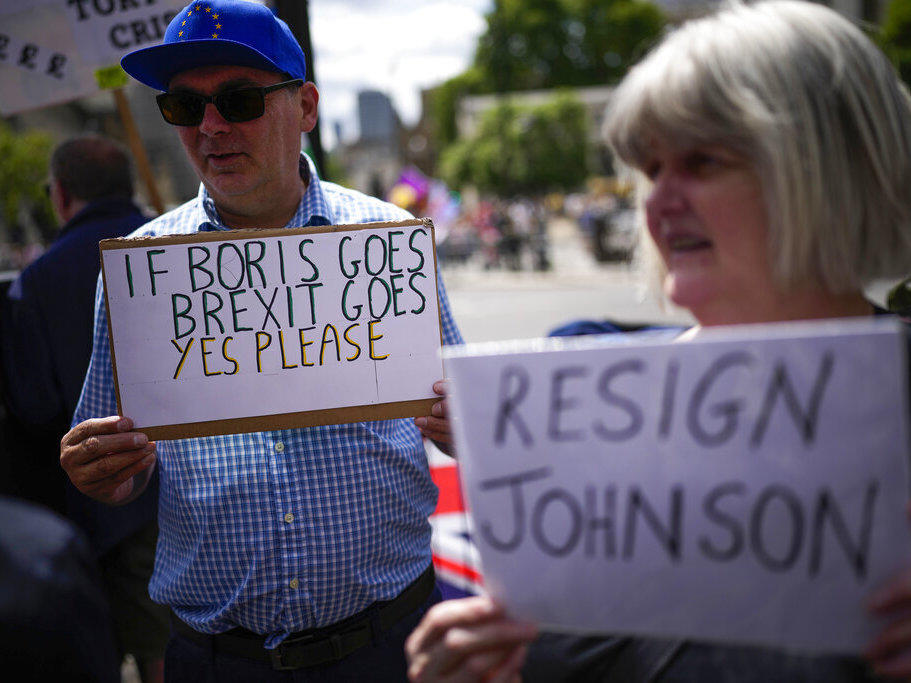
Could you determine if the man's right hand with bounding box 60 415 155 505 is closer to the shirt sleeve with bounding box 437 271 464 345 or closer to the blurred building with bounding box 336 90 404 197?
the shirt sleeve with bounding box 437 271 464 345

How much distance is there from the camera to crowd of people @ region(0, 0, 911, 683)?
3.08 ft

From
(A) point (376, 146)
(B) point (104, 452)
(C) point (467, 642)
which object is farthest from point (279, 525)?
(A) point (376, 146)

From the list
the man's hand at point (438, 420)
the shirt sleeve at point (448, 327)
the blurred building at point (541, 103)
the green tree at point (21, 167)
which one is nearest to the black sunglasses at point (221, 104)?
the shirt sleeve at point (448, 327)

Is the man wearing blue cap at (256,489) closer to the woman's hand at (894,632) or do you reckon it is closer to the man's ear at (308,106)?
the man's ear at (308,106)

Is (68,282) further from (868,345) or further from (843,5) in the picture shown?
(843,5)

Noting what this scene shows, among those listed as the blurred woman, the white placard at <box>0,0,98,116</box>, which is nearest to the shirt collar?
the blurred woman

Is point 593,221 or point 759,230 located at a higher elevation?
point 759,230

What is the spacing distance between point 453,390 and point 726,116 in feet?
1.69

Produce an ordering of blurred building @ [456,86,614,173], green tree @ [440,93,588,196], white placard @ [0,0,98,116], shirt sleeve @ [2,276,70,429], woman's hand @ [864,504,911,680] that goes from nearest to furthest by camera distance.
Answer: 1. woman's hand @ [864,504,911,680]
2. shirt sleeve @ [2,276,70,429]
3. white placard @ [0,0,98,116]
4. green tree @ [440,93,588,196]
5. blurred building @ [456,86,614,173]

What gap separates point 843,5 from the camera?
27.5 ft

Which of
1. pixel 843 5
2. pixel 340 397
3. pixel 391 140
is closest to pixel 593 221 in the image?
pixel 843 5

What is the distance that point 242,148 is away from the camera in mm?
1605

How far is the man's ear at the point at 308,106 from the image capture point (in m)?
1.81

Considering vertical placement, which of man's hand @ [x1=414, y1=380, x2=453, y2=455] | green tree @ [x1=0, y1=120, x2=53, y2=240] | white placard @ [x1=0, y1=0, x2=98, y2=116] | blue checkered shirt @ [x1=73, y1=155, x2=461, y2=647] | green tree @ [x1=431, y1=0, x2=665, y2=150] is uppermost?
green tree @ [x1=431, y1=0, x2=665, y2=150]
